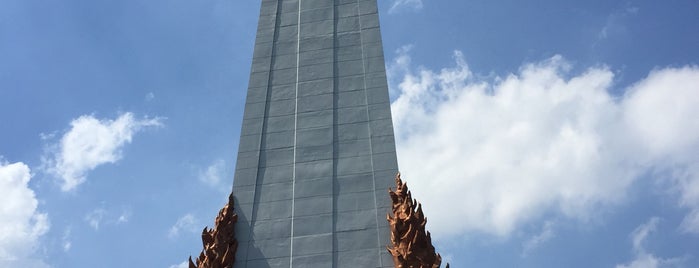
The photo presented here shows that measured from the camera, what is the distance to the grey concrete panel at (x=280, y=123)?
66.9 feet

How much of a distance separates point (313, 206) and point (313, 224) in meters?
0.63

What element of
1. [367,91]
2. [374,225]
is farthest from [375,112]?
[374,225]

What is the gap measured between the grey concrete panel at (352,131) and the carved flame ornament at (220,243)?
4.46 m

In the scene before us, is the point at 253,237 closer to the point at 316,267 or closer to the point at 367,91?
the point at 316,267

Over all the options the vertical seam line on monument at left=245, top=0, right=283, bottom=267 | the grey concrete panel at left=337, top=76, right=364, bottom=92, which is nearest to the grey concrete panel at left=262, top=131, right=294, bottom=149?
the vertical seam line on monument at left=245, top=0, right=283, bottom=267

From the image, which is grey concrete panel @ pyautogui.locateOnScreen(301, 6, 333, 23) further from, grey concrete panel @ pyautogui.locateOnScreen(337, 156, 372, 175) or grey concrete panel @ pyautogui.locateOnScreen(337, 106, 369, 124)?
grey concrete panel @ pyautogui.locateOnScreen(337, 156, 372, 175)

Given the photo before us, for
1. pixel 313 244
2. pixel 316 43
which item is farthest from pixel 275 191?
pixel 316 43

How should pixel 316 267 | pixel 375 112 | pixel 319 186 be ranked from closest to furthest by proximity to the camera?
1. pixel 316 267
2. pixel 319 186
3. pixel 375 112

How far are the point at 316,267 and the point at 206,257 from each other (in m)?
3.33

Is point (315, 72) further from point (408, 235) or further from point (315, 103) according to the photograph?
point (408, 235)

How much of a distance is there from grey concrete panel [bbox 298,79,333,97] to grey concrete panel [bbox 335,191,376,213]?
14.4ft

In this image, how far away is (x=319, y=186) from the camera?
61.9 ft

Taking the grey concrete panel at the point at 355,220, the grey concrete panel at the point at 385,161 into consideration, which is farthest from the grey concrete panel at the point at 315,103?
the grey concrete panel at the point at 355,220

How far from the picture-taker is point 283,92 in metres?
21.4
